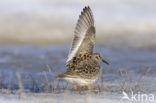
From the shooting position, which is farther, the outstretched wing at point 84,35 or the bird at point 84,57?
the outstretched wing at point 84,35

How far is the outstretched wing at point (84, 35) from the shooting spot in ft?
28.0

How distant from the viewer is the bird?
25.5 ft

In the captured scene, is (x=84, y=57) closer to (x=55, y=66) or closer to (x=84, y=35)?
(x=84, y=35)

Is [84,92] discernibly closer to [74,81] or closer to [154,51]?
[74,81]

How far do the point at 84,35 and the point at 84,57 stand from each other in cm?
62

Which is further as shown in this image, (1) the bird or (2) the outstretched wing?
(2) the outstretched wing

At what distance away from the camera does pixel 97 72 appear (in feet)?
26.8

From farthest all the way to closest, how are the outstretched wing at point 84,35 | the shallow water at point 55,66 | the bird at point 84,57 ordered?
the shallow water at point 55,66
the outstretched wing at point 84,35
the bird at point 84,57

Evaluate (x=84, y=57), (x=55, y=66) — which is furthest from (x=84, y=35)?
(x=55, y=66)

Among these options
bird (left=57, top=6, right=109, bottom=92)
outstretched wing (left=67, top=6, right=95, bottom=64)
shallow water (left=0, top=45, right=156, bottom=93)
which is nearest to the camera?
bird (left=57, top=6, right=109, bottom=92)

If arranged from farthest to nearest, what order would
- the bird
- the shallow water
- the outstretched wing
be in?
the shallow water → the outstretched wing → the bird

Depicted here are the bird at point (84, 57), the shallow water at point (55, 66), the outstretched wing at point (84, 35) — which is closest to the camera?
the bird at point (84, 57)

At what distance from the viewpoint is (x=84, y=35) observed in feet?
28.9

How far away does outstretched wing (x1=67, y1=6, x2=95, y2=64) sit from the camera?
336 inches
